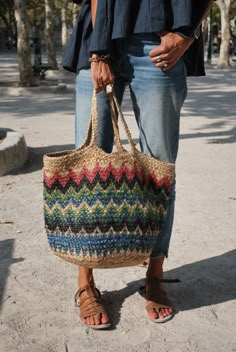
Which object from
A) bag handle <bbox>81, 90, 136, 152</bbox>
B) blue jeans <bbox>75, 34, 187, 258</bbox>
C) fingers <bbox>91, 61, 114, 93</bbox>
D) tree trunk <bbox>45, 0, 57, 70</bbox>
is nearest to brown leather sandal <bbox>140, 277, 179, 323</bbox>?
blue jeans <bbox>75, 34, 187, 258</bbox>

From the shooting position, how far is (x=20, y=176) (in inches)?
212

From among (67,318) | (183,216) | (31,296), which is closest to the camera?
(67,318)

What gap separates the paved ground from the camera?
8.16 feet

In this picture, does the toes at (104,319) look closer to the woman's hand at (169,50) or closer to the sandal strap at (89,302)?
the sandal strap at (89,302)

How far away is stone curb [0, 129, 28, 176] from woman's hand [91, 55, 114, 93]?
3.09 m

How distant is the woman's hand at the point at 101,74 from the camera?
2369 millimetres

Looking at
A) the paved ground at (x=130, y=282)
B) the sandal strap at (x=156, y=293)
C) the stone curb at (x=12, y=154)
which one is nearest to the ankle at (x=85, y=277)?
the paved ground at (x=130, y=282)

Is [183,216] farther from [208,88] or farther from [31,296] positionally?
[208,88]

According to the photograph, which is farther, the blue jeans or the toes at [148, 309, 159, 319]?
the toes at [148, 309, 159, 319]

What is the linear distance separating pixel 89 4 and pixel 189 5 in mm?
490

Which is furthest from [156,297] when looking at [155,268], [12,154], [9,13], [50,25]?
[9,13]

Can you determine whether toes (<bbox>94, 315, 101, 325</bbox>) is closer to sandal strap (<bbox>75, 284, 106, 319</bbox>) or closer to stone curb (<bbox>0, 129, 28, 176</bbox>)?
sandal strap (<bbox>75, 284, 106, 319</bbox>)

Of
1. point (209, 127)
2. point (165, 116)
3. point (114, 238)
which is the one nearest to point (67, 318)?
point (114, 238)

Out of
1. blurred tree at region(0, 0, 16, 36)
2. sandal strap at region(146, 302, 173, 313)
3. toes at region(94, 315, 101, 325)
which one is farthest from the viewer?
blurred tree at region(0, 0, 16, 36)
